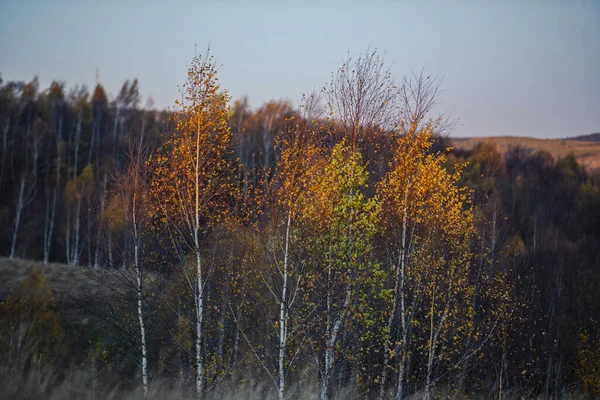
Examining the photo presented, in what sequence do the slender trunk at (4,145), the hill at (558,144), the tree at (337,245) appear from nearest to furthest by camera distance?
the tree at (337,245) < the slender trunk at (4,145) < the hill at (558,144)

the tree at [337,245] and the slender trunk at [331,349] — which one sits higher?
the tree at [337,245]

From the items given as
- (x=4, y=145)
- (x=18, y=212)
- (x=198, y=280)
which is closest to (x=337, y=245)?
(x=198, y=280)

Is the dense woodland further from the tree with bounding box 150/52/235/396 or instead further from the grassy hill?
the grassy hill

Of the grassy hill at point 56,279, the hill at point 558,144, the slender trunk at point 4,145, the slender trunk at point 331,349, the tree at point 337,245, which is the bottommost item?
the grassy hill at point 56,279

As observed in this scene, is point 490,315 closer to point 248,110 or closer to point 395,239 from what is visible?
point 395,239

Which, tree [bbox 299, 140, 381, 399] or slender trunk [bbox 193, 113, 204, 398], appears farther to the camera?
slender trunk [bbox 193, 113, 204, 398]

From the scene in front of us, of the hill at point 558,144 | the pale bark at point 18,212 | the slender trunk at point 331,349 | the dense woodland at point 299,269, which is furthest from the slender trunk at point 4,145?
the hill at point 558,144

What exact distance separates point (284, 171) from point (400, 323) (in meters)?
6.92

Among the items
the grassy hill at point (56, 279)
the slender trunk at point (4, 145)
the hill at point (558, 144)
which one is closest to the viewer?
the grassy hill at point (56, 279)

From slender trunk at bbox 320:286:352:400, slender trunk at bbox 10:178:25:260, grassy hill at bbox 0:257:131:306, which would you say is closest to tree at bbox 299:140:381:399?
slender trunk at bbox 320:286:352:400

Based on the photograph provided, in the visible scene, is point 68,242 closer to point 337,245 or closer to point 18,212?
point 18,212

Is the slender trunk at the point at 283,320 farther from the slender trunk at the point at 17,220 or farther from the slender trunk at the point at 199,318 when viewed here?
the slender trunk at the point at 17,220

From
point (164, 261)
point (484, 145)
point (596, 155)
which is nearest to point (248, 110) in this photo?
point (484, 145)

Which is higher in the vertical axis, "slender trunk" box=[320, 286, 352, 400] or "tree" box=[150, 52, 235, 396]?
"tree" box=[150, 52, 235, 396]
